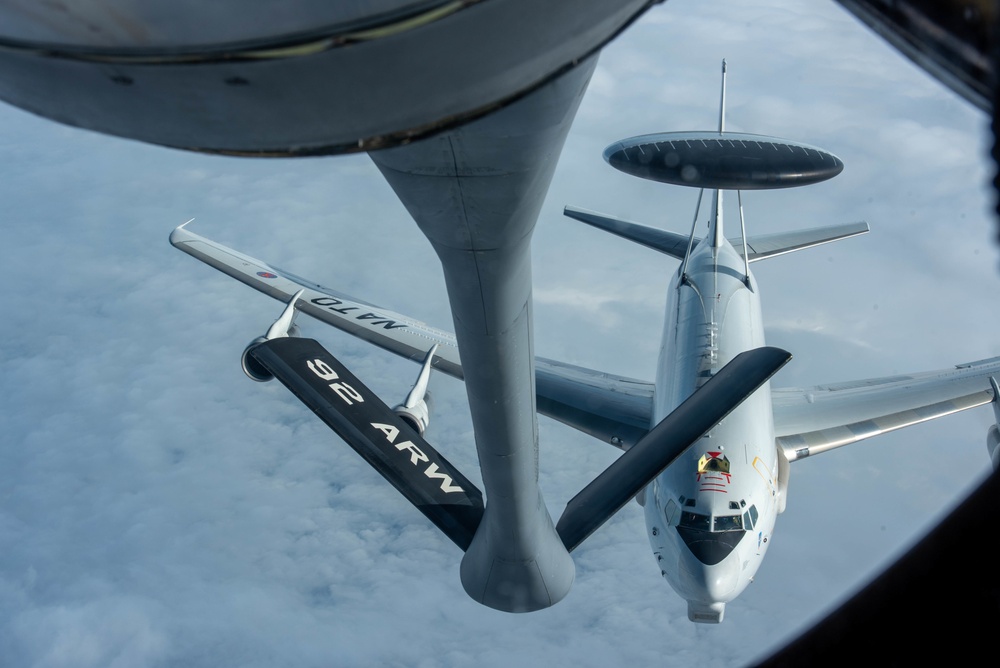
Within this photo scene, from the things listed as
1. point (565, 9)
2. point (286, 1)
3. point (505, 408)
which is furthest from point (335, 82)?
point (505, 408)

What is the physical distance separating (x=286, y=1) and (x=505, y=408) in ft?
17.4

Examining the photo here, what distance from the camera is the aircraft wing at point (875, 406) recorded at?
26.0 m

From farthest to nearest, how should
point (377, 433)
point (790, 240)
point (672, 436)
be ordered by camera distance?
1. point (790, 240)
2. point (377, 433)
3. point (672, 436)

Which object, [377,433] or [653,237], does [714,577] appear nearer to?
[377,433]

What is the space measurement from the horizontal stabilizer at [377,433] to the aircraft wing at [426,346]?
999 cm

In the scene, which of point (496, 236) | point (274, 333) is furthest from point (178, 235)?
point (496, 236)

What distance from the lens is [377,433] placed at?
10.2m

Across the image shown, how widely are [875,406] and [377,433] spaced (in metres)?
22.6

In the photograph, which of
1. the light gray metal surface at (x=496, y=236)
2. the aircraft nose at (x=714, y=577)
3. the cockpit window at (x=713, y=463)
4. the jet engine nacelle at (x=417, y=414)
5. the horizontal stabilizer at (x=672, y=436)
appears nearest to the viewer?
the light gray metal surface at (x=496, y=236)

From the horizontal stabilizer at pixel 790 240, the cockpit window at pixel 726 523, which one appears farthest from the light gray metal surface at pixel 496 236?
the horizontal stabilizer at pixel 790 240

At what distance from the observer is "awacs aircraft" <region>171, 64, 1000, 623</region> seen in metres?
9.67

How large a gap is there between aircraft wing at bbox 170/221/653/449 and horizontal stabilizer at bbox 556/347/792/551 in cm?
1144

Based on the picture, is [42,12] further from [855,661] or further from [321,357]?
[321,357]

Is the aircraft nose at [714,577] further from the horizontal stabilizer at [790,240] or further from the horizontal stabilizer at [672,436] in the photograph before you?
the horizontal stabilizer at [790,240]
